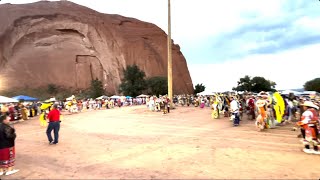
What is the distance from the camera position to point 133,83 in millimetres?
63094

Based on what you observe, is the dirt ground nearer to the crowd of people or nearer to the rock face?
the crowd of people

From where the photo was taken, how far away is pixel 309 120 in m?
8.18

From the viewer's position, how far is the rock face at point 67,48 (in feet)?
224

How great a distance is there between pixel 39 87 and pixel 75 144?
60.9 m

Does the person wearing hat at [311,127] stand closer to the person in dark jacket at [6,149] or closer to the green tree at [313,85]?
the person in dark jacket at [6,149]

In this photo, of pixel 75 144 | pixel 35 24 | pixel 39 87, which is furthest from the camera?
pixel 35 24

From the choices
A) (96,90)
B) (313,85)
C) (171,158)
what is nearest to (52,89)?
(96,90)

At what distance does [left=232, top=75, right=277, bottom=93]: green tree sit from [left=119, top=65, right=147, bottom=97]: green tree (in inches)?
982

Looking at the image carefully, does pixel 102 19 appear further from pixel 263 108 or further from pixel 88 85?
pixel 263 108

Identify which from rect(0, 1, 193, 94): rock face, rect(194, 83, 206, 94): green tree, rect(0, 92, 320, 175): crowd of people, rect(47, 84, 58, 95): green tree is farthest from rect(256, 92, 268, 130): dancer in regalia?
rect(194, 83, 206, 94): green tree

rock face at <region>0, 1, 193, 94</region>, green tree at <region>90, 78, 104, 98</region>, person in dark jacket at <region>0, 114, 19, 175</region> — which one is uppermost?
rock face at <region>0, 1, 193, 94</region>

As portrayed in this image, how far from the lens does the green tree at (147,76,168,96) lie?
209 ft

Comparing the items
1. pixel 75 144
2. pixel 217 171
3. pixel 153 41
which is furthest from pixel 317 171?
pixel 153 41

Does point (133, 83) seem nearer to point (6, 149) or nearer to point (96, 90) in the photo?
point (96, 90)
